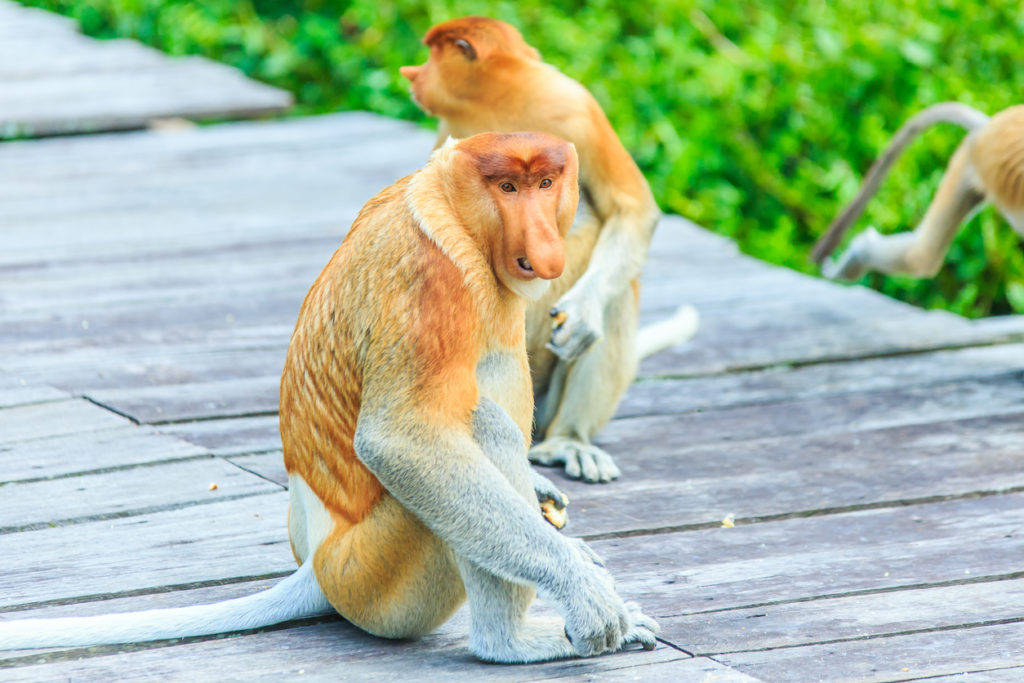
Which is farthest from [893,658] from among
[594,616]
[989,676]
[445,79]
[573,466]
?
[445,79]

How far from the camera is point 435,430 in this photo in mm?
2180

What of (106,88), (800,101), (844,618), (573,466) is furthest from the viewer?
Answer: (106,88)

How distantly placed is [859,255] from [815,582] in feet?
8.19

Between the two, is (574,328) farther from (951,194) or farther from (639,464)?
(951,194)

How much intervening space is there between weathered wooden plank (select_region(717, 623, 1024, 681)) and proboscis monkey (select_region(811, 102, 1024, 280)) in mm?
2369

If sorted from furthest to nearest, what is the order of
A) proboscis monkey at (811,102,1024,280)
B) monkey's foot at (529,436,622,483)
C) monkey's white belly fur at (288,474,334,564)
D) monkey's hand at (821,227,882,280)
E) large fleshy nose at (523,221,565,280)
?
monkey's hand at (821,227,882,280) < proboscis monkey at (811,102,1024,280) < monkey's foot at (529,436,622,483) < monkey's white belly fur at (288,474,334,564) < large fleshy nose at (523,221,565,280)

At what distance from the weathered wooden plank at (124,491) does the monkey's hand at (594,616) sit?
1.10 meters

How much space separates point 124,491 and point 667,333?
180 centimetres

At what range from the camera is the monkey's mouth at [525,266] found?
2217 millimetres

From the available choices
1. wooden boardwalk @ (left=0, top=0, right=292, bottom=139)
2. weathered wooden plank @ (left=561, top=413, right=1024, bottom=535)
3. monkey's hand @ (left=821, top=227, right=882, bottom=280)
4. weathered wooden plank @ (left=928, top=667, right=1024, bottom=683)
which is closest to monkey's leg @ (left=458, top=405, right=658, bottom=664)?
weathered wooden plank @ (left=928, top=667, right=1024, bottom=683)

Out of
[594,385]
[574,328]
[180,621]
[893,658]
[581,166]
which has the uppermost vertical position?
[581,166]

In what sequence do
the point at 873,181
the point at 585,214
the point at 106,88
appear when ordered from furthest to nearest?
1. the point at 106,88
2. the point at 873,181
3. the point at 585,214

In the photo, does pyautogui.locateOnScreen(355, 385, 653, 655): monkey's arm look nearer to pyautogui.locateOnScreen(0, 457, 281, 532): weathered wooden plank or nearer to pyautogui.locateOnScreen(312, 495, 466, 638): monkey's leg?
pyautogui.locateOnScreen(312, 495, 466, 638): monkey's leg

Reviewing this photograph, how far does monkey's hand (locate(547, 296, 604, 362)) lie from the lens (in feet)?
10.8
